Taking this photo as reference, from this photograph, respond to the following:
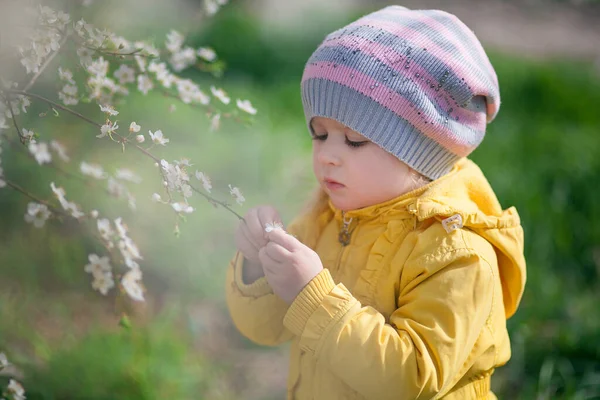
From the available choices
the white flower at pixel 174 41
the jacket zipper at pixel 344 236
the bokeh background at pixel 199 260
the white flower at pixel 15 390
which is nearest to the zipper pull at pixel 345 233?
the jacket zipper at pixel 344 236

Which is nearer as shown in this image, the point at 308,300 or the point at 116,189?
the point at 308,300

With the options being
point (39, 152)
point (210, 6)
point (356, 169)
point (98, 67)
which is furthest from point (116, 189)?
point (356, 169)

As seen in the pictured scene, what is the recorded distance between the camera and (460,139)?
1.38 metres

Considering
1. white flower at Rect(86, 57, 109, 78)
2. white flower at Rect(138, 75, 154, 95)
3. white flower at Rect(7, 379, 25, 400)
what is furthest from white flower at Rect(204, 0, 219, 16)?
white flower at Rect(7, 379, 25, 400)

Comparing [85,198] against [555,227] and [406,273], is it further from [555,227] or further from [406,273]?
[555,227]

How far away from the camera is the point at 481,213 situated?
4.45 feet

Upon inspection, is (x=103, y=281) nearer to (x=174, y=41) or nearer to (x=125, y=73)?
(x=125, y=73)

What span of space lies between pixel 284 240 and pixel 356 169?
0.21 m

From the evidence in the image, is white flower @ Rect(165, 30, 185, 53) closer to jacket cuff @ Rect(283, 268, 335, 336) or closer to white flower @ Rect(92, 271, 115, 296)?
white flower @ Rect(92, 271, 115, 296)

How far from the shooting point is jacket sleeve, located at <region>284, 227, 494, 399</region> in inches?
48.9

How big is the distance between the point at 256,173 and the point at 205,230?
0.44 meters

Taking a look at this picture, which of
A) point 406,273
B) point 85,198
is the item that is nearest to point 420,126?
point 406,273

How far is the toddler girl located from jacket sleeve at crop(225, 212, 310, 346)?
4.6 inches

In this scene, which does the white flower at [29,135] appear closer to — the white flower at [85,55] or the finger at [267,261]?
the white flower at [85,55]
